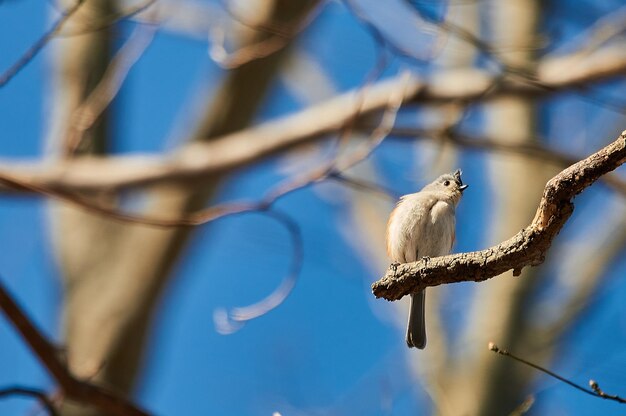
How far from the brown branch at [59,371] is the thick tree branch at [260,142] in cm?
196

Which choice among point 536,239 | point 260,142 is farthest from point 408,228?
point 260,142

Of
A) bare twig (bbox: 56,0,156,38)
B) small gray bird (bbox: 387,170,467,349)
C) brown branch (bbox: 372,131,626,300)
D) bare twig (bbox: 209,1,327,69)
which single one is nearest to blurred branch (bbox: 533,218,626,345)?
bare twig (bbox: 209,1,327,69)

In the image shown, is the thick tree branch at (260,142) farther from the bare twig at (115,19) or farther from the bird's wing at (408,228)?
the bird's wing at (408,228)

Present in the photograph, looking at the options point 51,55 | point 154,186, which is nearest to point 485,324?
point 154,186

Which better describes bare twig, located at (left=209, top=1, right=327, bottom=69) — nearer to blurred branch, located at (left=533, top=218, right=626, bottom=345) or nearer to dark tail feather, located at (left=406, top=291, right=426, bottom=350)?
dark tail feather, located at (left=406, top=291, right=426, bottom=350)

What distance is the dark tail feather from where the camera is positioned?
300cm

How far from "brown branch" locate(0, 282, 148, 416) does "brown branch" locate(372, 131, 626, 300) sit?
138 cm

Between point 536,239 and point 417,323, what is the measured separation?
166cm

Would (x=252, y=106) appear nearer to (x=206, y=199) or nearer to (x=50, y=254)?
(x=206, y=199)

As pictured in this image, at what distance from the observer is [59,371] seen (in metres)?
2.88

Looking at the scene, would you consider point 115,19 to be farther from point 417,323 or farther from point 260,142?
point 417,323

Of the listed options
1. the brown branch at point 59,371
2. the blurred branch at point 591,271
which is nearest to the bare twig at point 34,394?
the brown branch at point 59,371

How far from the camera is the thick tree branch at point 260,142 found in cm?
485

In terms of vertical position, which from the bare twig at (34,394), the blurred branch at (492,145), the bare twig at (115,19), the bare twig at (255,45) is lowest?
the bare twig at (34,394)
